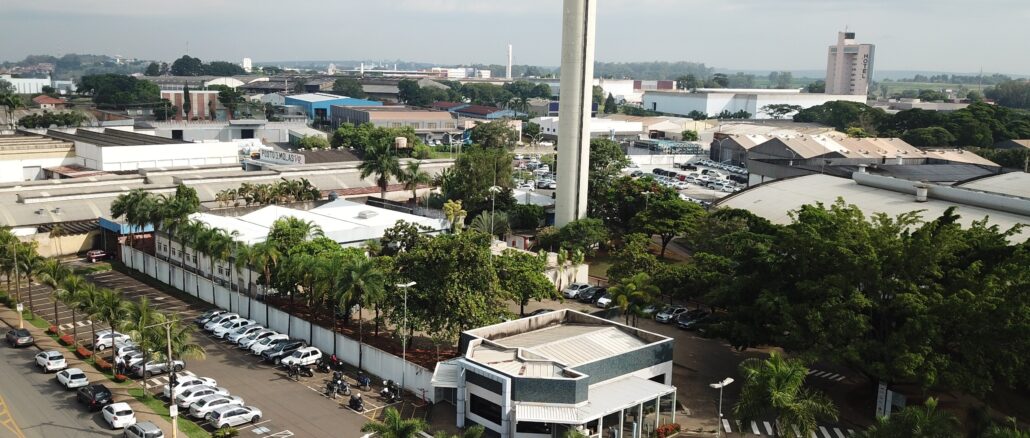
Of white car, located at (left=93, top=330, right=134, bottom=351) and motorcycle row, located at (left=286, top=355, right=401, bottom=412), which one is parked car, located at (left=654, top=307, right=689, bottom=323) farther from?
white car, located at (left=93, top=330, right=134, bottom=351)

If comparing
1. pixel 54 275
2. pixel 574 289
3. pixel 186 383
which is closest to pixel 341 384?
pixel 186 383

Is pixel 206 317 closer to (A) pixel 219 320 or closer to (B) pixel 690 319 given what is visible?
(A) pixel 219 320

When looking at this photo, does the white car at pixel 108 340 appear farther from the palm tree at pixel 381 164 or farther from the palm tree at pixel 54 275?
the palm tree at pixel 381 164

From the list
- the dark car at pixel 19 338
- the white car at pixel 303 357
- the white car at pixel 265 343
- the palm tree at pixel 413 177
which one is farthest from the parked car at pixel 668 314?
the palm tree at pixel 413 177

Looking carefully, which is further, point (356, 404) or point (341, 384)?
point (341, 384)

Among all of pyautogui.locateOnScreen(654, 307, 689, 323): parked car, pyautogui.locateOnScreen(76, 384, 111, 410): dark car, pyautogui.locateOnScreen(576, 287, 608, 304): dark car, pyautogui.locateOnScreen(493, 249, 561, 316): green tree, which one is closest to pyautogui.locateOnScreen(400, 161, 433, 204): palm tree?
pyautogui.locateOnScreen(576, 287, 608, 304): dark car

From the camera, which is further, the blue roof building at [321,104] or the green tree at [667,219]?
the blue roof building at [321,104]

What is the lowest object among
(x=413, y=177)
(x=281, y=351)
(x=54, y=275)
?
(x=281, y=351)
